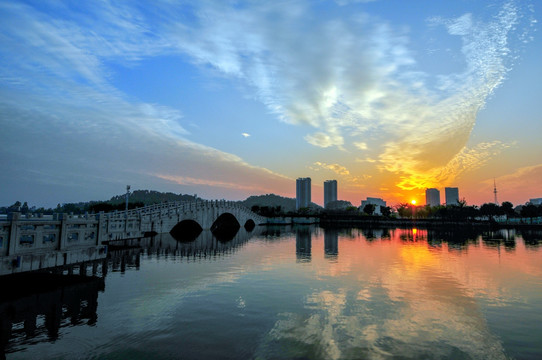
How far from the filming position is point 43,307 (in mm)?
13812

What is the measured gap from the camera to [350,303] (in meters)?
15.0

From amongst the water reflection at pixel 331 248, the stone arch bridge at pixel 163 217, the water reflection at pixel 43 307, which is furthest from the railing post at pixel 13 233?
the water reflection at pixel 331 248

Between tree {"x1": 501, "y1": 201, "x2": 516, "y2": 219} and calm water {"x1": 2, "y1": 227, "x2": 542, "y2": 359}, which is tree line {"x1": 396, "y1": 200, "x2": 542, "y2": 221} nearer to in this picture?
tree {"x1": 501, "y1": 201, "x2": 516, "y2": 219}

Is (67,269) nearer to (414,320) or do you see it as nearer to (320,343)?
(320,343)

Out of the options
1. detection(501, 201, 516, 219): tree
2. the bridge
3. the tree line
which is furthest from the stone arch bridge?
detection(501, 201, 516, 219): tree

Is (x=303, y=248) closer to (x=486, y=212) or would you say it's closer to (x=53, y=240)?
(x=53, y=240)

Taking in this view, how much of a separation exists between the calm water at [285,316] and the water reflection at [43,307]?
0.08m

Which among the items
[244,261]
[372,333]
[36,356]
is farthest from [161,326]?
[244,261]

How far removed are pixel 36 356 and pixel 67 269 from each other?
47.6 feet

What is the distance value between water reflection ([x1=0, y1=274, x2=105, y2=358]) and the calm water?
77mm

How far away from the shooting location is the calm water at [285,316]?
9.89m

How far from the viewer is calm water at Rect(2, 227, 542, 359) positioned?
9.89m

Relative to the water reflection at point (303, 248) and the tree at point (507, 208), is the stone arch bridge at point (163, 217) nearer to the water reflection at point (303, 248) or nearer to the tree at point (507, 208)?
the water reflection at point (303, 248)

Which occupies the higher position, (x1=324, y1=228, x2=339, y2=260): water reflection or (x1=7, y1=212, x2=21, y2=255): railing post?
(x1=7, y1=212, x2=21, y2=255): railing post
